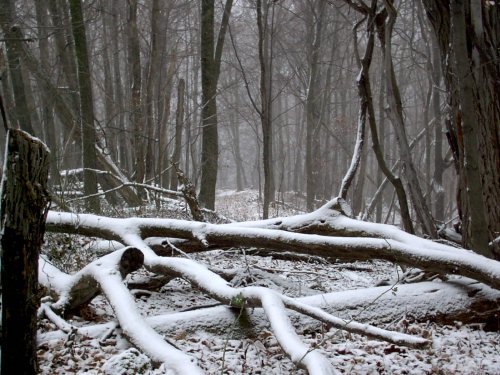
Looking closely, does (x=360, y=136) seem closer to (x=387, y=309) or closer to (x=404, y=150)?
(x=404, y=150)

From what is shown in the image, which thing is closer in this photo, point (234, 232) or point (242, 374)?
point (242, 374)

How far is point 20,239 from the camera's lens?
81.4 inches

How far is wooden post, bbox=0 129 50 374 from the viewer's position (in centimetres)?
205

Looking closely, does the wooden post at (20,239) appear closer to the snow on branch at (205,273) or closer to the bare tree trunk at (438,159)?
the snow on branch at (205,273)

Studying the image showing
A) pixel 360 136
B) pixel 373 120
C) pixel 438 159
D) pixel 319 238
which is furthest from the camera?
pixel 438 159

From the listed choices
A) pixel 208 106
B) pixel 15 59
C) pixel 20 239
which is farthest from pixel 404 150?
pixel 15 59

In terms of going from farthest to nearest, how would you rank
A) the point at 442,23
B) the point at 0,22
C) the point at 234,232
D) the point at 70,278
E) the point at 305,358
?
the point at 0,22 → the point at 442,23 → the point at 234,232 → the point at 70,278 → the point at 305,358

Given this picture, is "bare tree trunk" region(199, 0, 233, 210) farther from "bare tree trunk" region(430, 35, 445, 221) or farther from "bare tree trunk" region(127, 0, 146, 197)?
"bare tree trunk" region(430, 35, 445, 221)

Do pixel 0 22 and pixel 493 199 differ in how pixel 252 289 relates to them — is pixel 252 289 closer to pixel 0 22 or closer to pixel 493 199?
pixel 493 199

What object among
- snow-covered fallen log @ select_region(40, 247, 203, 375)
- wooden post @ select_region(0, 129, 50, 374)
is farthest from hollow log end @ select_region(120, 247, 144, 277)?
wooden post @ select_region(0, 129, 50, 374)

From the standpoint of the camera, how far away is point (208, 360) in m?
2.82

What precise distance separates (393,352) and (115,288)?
194cm

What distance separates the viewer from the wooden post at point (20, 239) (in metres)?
2.05

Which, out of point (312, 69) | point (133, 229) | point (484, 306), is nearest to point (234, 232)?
point (133, 229)
